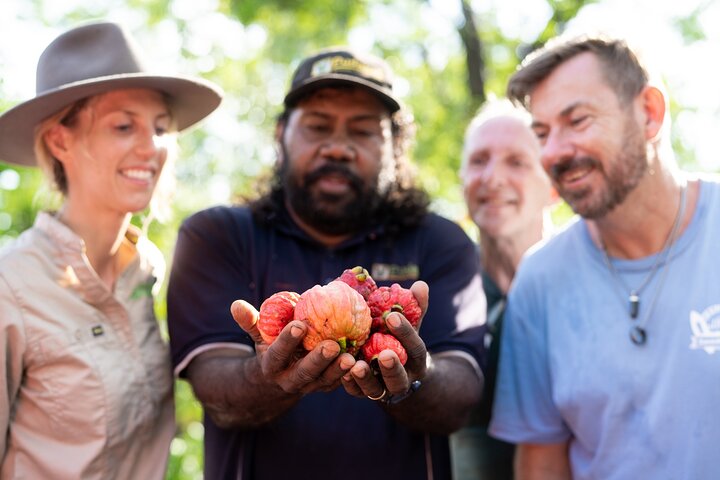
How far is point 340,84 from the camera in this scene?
388cm

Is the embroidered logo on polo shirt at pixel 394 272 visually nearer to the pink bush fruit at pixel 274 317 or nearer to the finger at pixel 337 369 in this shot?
the pink bush fruit at pixel 274 317

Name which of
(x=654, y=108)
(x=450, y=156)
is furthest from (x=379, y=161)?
(x=450, y=156)

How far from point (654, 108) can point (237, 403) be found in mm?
2439

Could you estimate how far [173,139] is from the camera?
4.05 metres

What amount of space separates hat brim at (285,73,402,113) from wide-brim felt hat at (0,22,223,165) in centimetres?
50

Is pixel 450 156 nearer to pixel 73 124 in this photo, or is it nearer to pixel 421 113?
pixel 421 113

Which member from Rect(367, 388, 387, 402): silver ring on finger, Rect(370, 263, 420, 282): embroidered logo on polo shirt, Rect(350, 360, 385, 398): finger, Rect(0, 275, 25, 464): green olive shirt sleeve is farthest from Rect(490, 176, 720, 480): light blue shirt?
Rect(0, 275, 25, 464): green olive shirt sleeve

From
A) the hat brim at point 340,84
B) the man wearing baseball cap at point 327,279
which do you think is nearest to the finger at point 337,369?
the man wearing baseball cap at point 327,279

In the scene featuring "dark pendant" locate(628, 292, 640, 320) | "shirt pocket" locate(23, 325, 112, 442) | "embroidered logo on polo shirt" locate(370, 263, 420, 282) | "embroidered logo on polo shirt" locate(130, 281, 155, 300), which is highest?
"embroidered logo on polo shirt" locate(370, 263, 420, 282)

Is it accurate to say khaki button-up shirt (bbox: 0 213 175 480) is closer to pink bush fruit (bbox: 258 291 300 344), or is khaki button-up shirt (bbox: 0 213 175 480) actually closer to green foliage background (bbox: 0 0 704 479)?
pink bush fruit (bbox: 258 291 300 344)

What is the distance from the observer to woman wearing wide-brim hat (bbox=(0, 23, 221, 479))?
3.26 m

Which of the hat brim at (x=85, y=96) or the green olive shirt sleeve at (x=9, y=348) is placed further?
the hat brim at (x=85, y=96)

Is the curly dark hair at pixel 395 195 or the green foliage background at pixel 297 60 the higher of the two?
the green foliage background at pixel 297 60

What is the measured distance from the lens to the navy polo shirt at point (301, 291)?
11.2 feet
